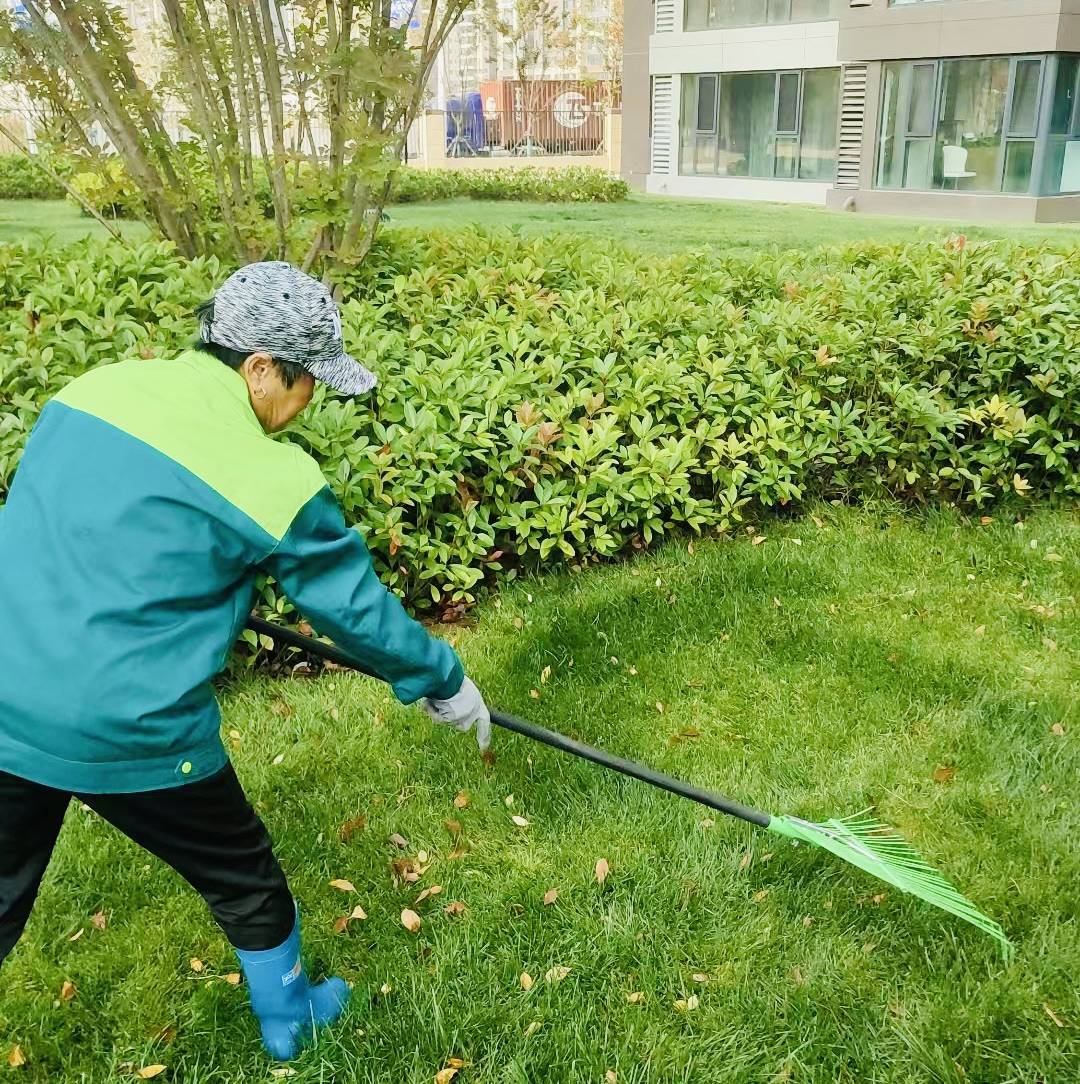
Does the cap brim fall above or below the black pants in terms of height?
above

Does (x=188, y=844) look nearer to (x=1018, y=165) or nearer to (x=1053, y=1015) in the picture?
(x=1053, y=1015)

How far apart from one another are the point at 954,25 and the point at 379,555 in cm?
1689

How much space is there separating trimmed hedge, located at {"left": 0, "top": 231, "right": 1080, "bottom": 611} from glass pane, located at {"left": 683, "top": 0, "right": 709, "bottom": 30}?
18.5m

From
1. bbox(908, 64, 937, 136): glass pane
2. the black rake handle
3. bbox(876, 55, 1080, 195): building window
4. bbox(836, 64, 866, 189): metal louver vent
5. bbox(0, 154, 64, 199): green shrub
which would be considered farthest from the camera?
bbox(836, 64, 866, 189): metal louver vent

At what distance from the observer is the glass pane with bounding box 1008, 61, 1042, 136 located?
1656 cm

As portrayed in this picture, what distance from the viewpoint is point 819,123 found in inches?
815

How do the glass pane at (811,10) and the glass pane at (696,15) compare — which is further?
the glass pane at (696,15)

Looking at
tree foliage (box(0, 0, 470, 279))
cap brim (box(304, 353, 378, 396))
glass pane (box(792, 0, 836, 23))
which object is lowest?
cap brim (box(304, 353, 378, 396))

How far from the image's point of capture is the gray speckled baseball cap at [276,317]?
202 cm

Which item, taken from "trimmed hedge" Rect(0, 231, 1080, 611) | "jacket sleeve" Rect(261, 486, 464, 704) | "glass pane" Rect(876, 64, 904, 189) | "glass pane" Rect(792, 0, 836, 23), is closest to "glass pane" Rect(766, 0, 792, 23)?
"glass pane" Rect(792, 0, 836, 23)

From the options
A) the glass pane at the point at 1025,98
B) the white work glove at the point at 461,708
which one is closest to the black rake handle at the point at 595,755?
the white work glove at the point at 461,708

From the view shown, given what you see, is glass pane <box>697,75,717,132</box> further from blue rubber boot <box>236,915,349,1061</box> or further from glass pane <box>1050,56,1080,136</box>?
blue rubber boot <box>236,915,349,1061</box>

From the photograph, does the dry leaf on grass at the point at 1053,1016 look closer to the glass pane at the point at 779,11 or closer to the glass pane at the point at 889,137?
the glass pane at the point at 889,137

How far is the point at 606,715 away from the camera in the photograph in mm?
3602
